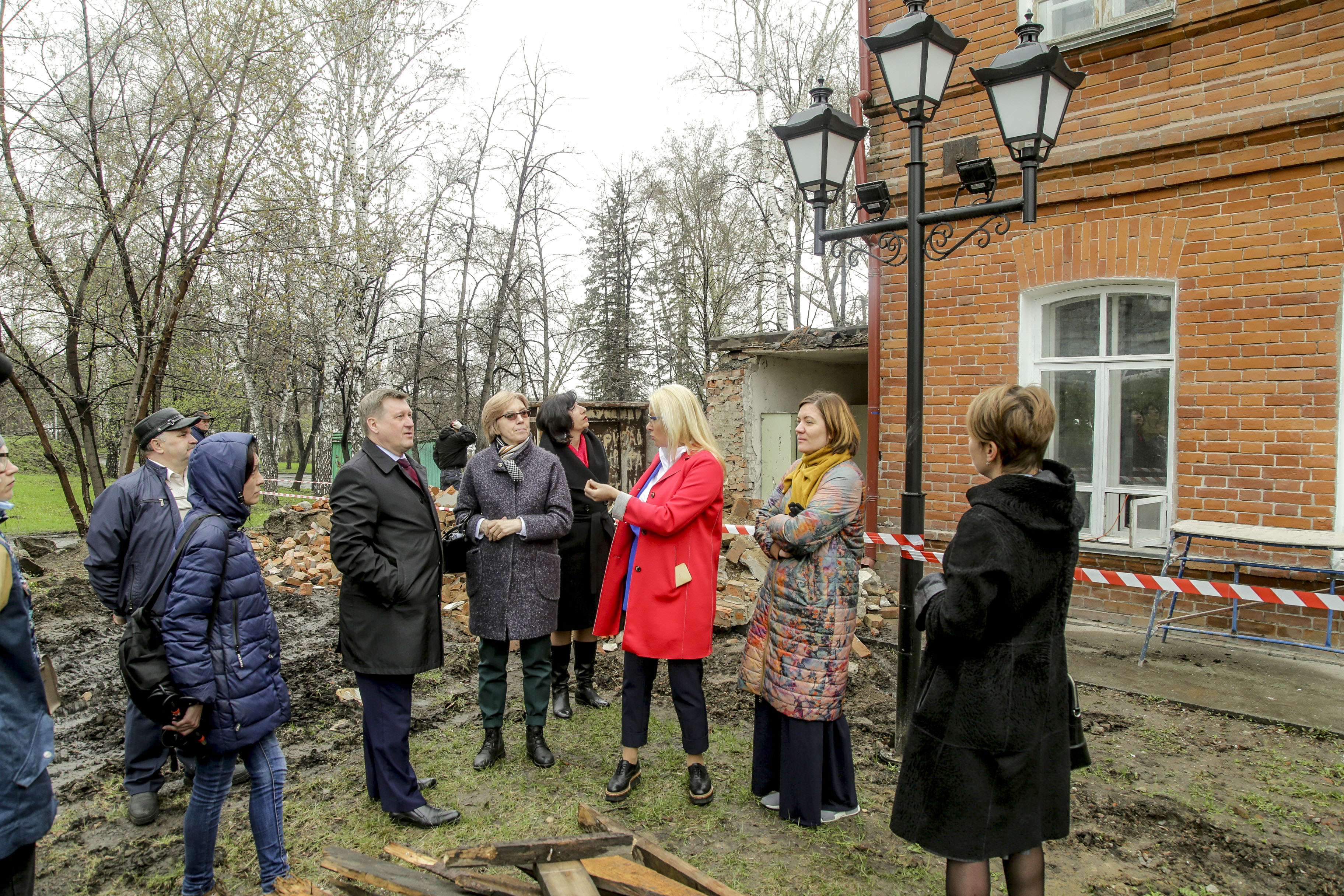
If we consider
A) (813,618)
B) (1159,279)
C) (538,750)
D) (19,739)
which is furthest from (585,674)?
(1159,279)

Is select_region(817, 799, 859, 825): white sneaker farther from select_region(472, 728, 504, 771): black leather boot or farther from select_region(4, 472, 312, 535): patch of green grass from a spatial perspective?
select_region(4, 472, 312, 535): patch of green grass

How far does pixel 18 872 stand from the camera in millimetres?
2037

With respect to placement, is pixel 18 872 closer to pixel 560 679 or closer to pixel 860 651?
pixel 560 679


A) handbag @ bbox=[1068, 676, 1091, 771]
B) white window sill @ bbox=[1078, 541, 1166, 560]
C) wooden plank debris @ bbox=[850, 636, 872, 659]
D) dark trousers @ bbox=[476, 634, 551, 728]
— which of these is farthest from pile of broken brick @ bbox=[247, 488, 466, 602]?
white window sill @ bbox=[1078, 541, 1166, 560]

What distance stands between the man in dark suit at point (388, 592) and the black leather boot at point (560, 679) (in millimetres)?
1347

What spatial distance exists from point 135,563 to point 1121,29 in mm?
7952

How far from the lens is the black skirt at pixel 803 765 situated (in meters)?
3.27

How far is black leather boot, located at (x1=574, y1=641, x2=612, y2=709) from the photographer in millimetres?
4961

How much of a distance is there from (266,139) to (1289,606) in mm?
11133

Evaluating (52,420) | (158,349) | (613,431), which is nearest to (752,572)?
(613,431)

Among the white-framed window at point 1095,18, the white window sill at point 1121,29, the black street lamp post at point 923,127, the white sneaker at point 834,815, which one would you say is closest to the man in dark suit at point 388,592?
the white sneaker at point 834,815

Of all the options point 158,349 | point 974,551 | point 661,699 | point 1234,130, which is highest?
point 1234,130

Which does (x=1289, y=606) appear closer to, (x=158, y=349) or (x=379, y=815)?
(x=379, y=815)

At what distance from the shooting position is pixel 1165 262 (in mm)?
6043
